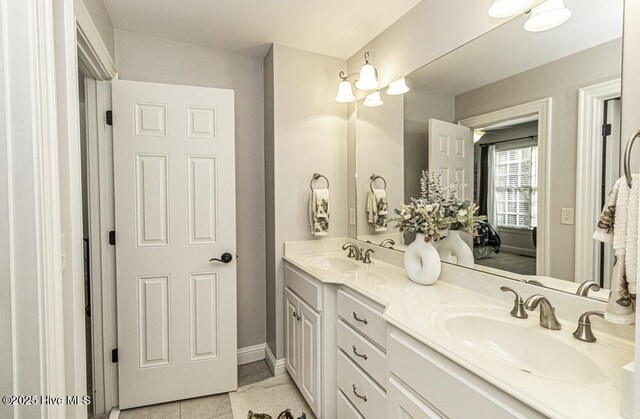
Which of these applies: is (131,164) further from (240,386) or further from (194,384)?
(240,386)

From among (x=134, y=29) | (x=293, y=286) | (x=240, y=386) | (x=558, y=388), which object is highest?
(x=134, y=29)

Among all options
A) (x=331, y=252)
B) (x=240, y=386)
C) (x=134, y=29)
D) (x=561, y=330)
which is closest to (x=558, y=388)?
(x=561, y=330)

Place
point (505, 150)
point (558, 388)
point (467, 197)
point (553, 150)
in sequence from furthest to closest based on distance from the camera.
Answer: point (467, 197) < point (505, 150) < point (553, 150) < point (558, 388)

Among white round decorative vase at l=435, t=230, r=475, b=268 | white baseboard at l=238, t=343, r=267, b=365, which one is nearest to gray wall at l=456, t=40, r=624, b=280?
white round decorative vase at l=435, t=230, r=475, b=268

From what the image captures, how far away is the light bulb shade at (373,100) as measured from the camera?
227cm

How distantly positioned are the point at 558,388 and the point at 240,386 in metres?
2.04

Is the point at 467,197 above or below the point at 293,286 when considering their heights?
above

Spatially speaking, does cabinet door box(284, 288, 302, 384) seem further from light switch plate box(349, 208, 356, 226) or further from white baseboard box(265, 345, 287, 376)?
light switch plate box(349, 208, 356, 226)

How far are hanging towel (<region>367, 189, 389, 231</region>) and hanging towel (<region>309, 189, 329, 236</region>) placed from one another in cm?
32

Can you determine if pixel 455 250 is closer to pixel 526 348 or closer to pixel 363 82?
pixel 526 348

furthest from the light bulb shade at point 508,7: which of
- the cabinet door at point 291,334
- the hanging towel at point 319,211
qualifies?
the cabinet door at point 291,334

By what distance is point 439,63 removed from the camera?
5.76ft

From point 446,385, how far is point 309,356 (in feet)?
3.60

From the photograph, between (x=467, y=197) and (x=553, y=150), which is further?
(x=467, y=197)
